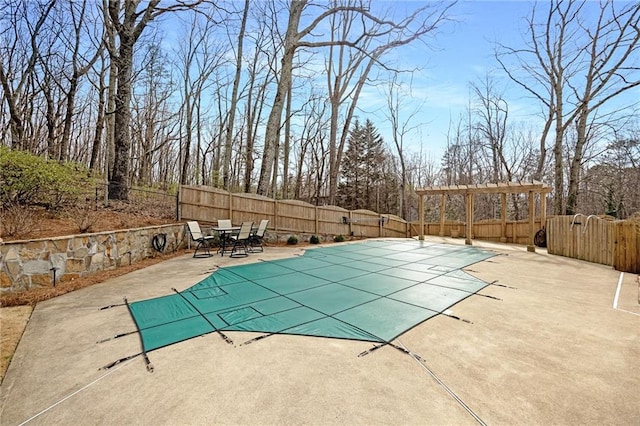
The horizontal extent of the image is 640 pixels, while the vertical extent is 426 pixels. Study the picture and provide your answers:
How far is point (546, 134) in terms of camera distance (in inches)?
546

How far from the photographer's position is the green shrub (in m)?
4.90

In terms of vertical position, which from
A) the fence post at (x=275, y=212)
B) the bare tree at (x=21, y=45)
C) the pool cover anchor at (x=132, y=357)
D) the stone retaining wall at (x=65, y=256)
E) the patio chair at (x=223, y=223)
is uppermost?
the bare tree at (x=21, y=45)

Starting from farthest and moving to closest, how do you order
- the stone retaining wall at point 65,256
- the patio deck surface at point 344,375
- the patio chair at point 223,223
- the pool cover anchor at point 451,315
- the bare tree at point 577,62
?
1. the bare tree at point 577,62
2. the patio chair at point 223,223
3. the stone retaining wall at point 65,256
4. the pool cover anchor at point 451,315
5. the patio deck surface at point 344,375

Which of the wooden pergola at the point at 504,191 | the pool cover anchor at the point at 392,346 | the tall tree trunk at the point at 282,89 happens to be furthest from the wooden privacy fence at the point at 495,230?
the pool cover anchor at the point at 392,346

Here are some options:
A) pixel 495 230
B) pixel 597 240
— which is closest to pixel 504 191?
pixel 495 230

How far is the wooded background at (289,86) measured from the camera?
10086 millimetres

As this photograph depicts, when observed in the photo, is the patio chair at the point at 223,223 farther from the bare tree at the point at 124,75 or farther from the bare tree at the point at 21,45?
the bare tree at the point at 21,45

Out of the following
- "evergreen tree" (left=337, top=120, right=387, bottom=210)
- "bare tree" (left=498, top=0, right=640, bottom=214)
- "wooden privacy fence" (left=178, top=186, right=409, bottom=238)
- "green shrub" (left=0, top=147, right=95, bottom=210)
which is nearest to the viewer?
"green shrub" (left=0, top=147, right=95, bottom=210)

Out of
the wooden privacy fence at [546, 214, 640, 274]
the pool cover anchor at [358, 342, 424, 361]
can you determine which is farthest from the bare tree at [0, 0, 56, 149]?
the wooden privacy fence at [546, 214, 640, 274]

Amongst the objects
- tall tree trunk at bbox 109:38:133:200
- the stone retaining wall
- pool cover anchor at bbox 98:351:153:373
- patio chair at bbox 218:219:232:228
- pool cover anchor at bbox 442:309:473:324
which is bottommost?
pool cover anchor at bbox 98:351:153:373

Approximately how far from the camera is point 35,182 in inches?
205

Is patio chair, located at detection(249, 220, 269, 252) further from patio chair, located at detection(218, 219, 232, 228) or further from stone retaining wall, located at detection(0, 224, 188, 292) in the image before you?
stone retaining wall, located at detection(0, 224, 188, 292)

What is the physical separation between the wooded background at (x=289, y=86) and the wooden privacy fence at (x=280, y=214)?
3.98 ft

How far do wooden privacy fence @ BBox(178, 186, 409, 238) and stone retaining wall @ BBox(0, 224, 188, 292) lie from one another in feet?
7.40
